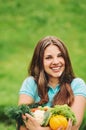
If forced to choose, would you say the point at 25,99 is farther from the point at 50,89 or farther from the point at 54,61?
the point at 54,61

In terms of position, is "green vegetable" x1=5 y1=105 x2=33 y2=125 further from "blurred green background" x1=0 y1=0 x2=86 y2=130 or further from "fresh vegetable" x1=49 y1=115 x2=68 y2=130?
"blurred green background" x1=0 y1=0 x2=86 y2=130

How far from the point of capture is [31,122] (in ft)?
12.5

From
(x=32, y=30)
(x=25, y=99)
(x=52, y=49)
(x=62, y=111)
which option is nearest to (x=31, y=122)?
(x=62, y=111)

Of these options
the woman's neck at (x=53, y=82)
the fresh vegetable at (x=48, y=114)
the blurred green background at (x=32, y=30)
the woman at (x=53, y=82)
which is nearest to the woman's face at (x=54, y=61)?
the woman at (x=53, y=82)

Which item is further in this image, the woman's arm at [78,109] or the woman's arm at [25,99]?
the woman's arm at [25,99]

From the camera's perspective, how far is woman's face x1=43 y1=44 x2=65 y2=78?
13.5ft

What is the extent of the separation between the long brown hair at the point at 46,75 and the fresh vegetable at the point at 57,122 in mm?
354

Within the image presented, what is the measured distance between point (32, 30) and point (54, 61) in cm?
485

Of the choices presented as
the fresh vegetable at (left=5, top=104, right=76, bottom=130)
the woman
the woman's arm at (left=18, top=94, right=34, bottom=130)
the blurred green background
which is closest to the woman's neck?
the woman

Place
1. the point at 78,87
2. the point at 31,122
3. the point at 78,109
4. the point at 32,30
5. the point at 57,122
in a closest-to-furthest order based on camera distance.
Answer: the point at 57,122, the point at 31,122, the point at 78,109, the point at 78,87, the point at 32,30

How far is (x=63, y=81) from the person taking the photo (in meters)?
4.21

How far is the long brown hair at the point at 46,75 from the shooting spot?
4.11 metres

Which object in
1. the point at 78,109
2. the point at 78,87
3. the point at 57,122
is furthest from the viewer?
the point at 78,87

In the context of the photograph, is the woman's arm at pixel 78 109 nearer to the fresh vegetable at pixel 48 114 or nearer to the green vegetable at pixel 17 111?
the fresh vegetable at pixel 48 114
